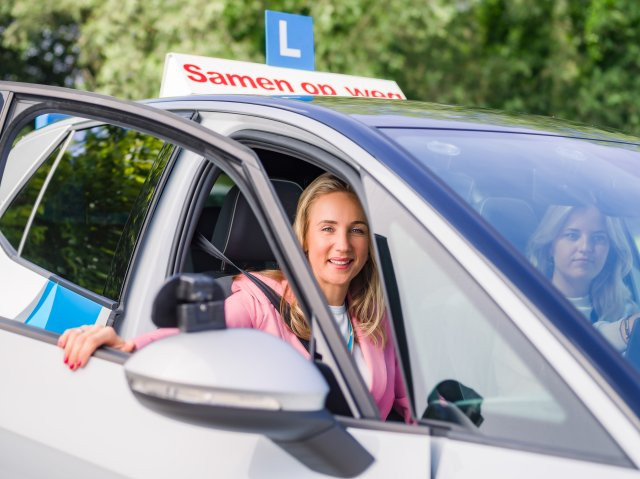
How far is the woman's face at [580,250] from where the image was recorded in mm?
1905

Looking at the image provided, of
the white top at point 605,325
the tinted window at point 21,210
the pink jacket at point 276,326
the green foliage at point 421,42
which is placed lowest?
the white top at point 605,325

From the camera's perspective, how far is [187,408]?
1415mm

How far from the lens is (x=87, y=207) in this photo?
16.2 ft

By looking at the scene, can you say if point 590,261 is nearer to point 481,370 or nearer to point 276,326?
point 481,370

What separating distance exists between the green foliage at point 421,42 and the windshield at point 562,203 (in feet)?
37.8

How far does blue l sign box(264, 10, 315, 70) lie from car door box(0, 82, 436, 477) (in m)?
2.51

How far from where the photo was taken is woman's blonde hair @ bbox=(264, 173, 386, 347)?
2354 mm

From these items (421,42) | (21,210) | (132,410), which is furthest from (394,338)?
(421,42)

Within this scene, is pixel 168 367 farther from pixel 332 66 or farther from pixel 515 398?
pixel 332 66

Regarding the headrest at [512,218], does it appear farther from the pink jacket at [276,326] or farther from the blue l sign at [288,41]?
the blue l sign at [288,41]

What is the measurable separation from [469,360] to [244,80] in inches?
98.5

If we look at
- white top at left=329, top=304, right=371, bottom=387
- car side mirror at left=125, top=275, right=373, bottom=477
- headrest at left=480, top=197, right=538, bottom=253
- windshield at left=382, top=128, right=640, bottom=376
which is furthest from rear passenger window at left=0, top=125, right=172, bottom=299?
car side mirror at left=125, top=275, right=373, bottom=477

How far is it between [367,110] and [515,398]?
895 mm

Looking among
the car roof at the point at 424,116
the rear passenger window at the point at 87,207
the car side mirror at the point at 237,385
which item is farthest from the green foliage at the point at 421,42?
the car side mirror at the point at 237,385
